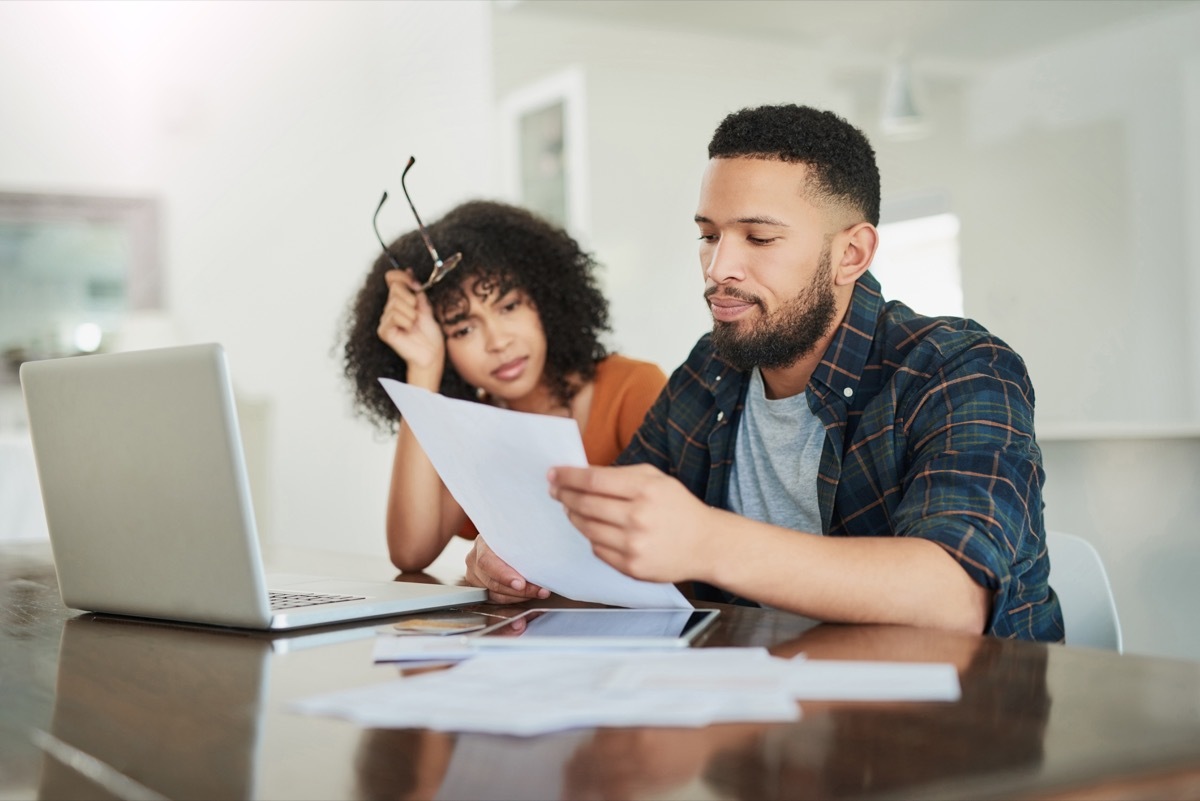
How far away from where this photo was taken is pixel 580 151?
424 centimetres

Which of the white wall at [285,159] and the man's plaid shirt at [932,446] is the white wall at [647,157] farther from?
the man's plaid shirt at [932,446]

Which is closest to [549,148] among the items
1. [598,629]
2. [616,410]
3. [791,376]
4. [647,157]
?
[647,157]

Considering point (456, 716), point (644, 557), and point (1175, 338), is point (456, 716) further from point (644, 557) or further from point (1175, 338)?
point (1175, 338)

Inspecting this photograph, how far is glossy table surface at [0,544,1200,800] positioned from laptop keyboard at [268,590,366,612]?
27cm

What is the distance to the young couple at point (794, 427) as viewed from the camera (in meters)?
0.98

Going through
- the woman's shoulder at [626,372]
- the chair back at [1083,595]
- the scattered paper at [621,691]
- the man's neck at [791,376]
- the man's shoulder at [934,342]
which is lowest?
the chair back at [1083,595]

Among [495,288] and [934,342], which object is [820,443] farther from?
[495,288]

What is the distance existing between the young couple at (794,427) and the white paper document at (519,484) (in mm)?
41

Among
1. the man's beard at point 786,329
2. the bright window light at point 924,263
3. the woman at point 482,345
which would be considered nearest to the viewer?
the man's beard at point 786,329

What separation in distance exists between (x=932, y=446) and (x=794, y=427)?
13.0 inches

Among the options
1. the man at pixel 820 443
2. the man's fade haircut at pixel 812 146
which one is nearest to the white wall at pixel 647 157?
the man at pixel 820 443

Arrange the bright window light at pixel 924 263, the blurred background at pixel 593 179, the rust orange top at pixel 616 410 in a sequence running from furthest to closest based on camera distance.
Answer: the bright window light at pixel 924 263
the blurred background at pixel 593 179
the rust orange top at pixel 616 410

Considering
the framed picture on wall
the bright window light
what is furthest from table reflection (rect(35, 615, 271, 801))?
the framed picture on wall

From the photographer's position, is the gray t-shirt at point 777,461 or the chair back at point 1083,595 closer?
the chair back at point 1083,595
